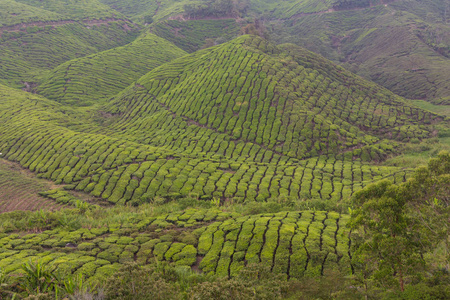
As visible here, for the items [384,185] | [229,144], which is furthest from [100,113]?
[384,185]

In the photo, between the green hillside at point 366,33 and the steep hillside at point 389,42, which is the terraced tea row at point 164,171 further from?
the steep hillside at point 389,42

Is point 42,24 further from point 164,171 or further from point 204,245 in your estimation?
point 204,245

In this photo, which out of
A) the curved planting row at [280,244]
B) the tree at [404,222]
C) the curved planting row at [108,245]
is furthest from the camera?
the curved planting row at [108,245]

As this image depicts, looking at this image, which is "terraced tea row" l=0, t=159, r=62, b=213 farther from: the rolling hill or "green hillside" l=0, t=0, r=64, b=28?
"green hillside" l=0, t=0, r=64, b=28

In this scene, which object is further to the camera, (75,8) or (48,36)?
(75,8)

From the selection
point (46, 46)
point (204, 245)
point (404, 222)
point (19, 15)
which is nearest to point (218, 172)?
point (204, 245)

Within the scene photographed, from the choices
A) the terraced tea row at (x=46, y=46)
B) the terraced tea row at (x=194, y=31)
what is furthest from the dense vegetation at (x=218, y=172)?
the terraced tea row at (x=194, y=31)
